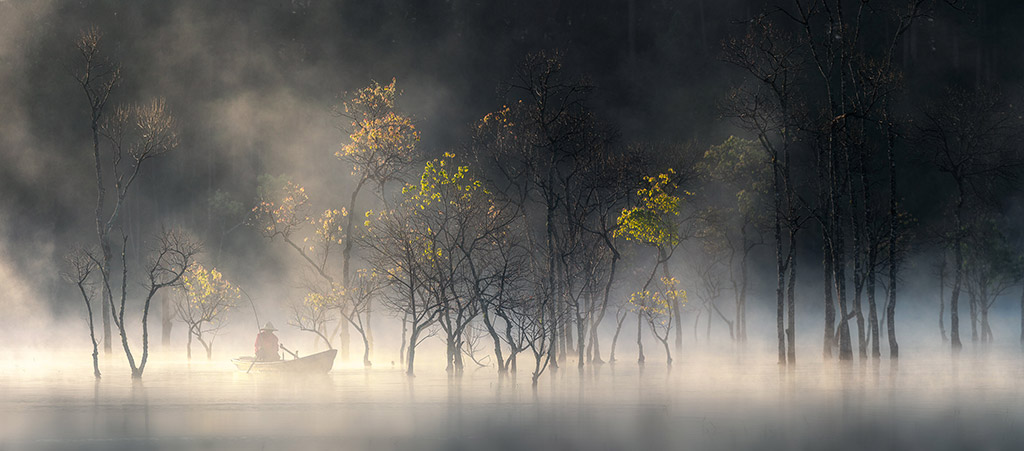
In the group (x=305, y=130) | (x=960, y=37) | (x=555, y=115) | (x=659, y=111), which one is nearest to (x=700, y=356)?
(x=555, y=115)

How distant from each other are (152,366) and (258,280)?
46390 millimetres

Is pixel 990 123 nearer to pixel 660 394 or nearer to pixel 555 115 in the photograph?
pixel 555 115

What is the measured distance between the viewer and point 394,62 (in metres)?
142

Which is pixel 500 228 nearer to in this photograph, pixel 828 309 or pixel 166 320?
pixel 828 309

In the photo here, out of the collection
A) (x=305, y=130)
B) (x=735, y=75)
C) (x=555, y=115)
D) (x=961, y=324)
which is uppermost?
(x=735, y=75)

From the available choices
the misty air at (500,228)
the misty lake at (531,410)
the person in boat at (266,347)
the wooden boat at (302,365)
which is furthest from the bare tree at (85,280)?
the person in boat at (266,347)

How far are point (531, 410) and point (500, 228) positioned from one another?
18170 millimetres

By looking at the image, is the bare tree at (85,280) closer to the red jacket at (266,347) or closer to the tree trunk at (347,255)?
the red jacket at (266,347)

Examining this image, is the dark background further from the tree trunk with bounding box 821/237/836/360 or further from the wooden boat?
the tree trunk with bounding box 821/237/836/360

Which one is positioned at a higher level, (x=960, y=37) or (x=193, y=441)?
(x=960, y=37)

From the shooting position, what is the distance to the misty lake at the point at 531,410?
2155 cm

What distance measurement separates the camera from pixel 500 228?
45.9 m

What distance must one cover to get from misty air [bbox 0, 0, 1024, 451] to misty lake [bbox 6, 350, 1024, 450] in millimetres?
214

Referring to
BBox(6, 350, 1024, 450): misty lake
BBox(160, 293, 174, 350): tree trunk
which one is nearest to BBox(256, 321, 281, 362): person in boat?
BBox(6, 350, 1024, 450): misty lake
